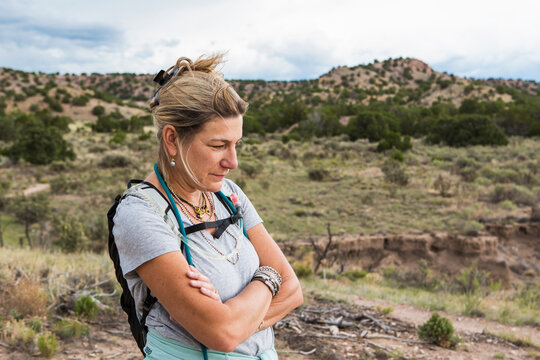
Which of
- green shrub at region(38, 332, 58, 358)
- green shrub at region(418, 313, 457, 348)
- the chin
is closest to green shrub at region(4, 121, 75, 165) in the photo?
green shrub at region(38, 332, 58, 358)

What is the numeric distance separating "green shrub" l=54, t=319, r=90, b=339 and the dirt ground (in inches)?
2.9

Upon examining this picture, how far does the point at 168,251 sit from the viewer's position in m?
1.35

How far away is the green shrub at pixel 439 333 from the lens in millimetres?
5039

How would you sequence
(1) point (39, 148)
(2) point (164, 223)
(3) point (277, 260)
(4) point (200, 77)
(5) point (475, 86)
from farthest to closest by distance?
(5) point (475, 86) → (1) point (39, 148) → (3) point (277, 260) → (4) point (200, 77) → (2) point (164, 223)

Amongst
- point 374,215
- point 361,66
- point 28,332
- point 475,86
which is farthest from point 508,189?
point 361,66

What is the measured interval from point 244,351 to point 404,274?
402 inches

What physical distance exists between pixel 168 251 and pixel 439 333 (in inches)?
184

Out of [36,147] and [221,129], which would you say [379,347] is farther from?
[36,147]

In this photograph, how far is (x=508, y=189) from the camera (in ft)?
51.3

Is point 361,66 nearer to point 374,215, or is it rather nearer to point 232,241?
point 374,215

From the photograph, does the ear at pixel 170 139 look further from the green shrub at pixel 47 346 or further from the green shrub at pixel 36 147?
the green shrub at pixel 36 147

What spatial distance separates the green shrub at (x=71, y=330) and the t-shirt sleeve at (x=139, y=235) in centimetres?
352

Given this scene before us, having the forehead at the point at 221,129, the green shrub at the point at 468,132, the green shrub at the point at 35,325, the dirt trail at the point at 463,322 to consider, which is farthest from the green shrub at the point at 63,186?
the green shrub at the point at 468,132

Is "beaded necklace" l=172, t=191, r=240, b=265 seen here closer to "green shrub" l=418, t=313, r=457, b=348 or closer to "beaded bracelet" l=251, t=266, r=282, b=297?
"beaded bracelet" l=251, t=266, r=282, b=297
